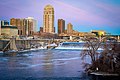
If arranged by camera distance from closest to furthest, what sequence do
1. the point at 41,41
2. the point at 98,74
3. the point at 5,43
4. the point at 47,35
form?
the point at 98,74 < the point at 5,43 < the point at 41,41 < the point at 47,35

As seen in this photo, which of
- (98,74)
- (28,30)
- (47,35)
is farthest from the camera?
(28,30)

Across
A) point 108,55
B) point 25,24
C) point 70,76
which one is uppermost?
point 25,24

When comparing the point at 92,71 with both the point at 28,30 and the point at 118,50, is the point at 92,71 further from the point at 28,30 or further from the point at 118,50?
the point at 28,30

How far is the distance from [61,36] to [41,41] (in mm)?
25143

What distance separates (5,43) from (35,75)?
27.1 metres

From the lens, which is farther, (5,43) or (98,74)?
(5,43)

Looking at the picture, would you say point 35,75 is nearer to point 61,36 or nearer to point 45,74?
point 45,74

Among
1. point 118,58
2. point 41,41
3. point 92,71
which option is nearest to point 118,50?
point 118,58

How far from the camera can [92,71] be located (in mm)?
15188

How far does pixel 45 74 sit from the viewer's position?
1551cm

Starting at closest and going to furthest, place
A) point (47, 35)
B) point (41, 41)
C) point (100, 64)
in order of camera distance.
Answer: point (100, 64) → point (41, 41) → point (47, 35)

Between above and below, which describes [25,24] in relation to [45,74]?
above

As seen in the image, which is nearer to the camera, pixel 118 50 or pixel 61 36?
pixel 118 50

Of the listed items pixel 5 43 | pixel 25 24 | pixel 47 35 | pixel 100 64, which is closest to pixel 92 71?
pixel 100 64
